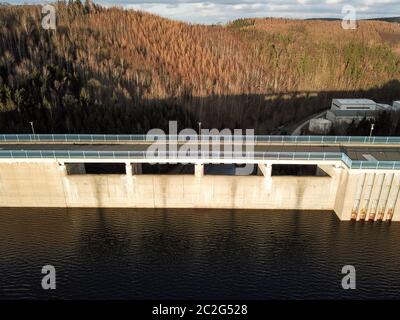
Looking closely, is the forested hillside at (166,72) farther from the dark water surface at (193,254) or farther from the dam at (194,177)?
the dark water surface at (193,254)

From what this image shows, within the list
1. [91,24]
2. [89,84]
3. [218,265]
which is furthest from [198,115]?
[91,24]

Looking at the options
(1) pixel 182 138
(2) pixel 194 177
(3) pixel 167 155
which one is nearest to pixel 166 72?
(1) pixel 182 138

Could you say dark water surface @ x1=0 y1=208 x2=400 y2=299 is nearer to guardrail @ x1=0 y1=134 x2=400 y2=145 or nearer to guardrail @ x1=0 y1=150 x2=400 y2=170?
guardrail @ x1=0 y1=150 x2=400 y2=170

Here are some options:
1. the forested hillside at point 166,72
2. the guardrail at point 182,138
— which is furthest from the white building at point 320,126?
the guardrail at point 182,138

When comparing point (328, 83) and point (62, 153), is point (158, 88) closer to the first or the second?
point (62, 153)

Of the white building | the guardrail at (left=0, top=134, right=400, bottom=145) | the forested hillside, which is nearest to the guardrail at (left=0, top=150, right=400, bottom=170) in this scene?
the guardrail at (left=0, top=134, right=400, bottom=145)

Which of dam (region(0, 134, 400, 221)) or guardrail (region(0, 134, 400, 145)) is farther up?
guardrail (region(0, 134, 400, 145))
